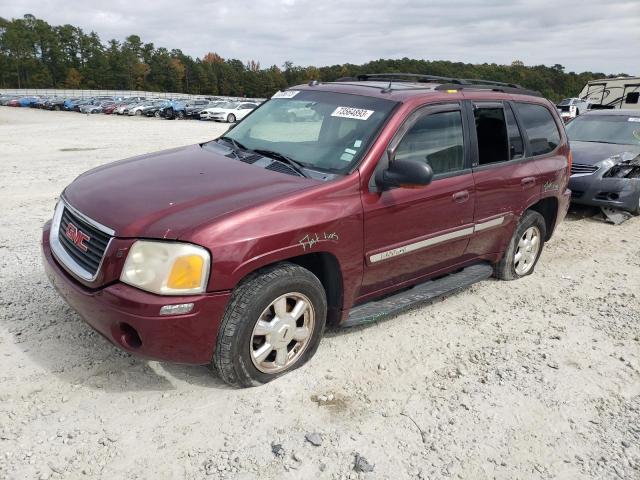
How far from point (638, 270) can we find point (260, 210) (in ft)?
16.0

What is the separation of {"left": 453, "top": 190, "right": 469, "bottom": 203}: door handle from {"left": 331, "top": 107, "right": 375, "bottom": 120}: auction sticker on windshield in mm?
935

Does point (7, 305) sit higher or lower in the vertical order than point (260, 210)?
lower

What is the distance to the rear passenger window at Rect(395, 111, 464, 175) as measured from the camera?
373 centimetres

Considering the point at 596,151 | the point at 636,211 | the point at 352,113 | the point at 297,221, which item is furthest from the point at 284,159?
the point at 636,211

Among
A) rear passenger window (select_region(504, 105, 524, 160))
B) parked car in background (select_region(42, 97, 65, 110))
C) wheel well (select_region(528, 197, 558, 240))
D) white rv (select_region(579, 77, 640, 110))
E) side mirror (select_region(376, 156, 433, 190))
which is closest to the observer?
side mirror (select_region(376, 156, 433, 190))

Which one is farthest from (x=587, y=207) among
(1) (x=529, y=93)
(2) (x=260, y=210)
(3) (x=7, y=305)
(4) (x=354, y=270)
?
(3) (x=7, y=305)

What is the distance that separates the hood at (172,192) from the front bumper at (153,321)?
13.4 inches

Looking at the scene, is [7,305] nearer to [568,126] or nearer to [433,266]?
[433,266]

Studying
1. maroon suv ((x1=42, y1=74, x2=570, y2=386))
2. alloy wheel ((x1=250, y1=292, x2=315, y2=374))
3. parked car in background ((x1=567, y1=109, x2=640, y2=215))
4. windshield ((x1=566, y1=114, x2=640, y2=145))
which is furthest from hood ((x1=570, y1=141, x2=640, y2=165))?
alloy wheel ((x1=250, y1=292, x2=315, y2=374))

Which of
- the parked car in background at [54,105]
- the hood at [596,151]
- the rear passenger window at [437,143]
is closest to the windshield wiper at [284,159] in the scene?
Result: the rear passenger window at [437,143]

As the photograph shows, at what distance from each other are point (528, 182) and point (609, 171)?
13.2ft

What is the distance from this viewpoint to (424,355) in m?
3.77

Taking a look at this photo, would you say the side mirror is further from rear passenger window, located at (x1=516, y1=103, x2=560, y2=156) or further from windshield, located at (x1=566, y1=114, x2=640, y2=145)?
windshield, located at (x1=566, y1=114, x2=640, y2=145)

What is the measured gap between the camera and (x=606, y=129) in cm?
907
